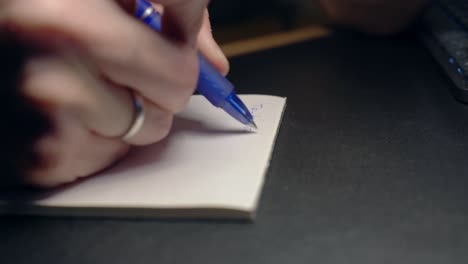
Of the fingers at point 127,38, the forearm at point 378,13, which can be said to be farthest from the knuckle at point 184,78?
the forearm at point 378,13

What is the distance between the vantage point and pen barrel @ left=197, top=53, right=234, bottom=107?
397 mm

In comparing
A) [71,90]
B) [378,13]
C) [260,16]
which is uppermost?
[71,90]

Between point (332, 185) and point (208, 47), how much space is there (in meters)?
0.17

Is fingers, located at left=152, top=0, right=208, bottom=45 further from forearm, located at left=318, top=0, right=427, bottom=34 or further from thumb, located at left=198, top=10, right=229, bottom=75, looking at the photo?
forearm, located at left=318, top=0, right=427, bottom=34

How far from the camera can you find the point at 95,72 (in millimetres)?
323

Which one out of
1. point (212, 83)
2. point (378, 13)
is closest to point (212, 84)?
point (212, 83)

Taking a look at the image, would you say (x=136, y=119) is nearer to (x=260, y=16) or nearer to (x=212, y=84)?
(x=212, y=84)

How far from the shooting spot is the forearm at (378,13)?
682mm

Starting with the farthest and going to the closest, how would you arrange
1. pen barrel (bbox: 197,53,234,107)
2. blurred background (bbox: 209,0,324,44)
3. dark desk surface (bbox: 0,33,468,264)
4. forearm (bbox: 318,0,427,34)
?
blurred background (bbox: 209,0,324,44)
forearm (bbox: 318,0,427,34)
pen barrel (bbox: 197,53,234,107)
dark desk surface (bbox: 0,33,468,264)

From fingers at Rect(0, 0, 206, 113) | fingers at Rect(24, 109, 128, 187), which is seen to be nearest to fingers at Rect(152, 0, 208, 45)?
fingers at Rect(0, 0, 206, 113)

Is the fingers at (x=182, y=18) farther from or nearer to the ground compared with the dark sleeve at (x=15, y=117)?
farther from the ground

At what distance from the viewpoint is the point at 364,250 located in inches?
11.0

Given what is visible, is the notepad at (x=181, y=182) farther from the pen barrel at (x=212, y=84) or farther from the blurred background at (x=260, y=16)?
the blurred background at (x=260, y=16)

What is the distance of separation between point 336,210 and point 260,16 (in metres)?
0.73
